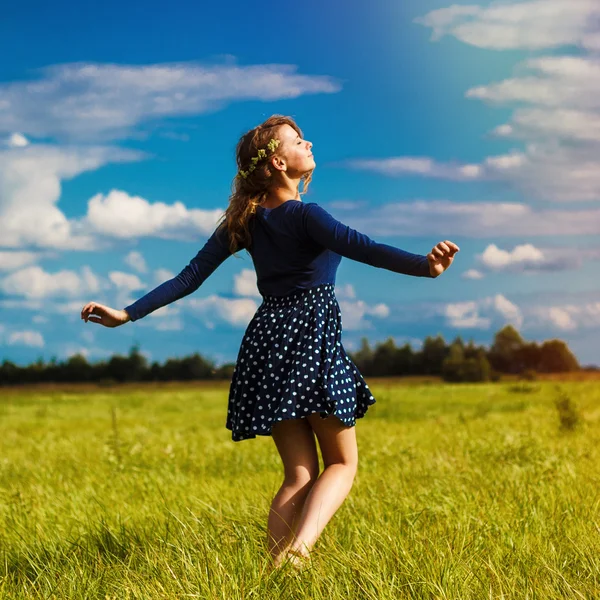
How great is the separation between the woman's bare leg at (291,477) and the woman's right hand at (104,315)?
3.15 ft

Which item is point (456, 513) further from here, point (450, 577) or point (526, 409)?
point (526, 409)

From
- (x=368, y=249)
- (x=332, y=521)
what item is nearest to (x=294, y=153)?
(x=368, y=249)

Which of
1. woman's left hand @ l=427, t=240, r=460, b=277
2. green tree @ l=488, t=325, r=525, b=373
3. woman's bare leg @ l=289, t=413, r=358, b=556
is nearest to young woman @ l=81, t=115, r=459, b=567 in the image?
woman's bare leg @ l=289, t=413, r=358, b=556

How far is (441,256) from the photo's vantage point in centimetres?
330

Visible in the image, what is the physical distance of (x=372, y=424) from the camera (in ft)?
38.9

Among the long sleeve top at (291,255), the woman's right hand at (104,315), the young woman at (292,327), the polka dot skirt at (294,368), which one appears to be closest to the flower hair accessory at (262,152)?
the young woman at (292,327)

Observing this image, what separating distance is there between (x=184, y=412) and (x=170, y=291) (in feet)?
47.1

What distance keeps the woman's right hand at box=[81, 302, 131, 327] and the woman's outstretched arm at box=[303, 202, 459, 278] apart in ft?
3.52

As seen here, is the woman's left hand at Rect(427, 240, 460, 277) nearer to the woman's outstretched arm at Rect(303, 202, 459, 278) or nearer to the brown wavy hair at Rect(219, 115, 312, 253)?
the woman's outstretched arm at Rect(303, 202, 459, 278)

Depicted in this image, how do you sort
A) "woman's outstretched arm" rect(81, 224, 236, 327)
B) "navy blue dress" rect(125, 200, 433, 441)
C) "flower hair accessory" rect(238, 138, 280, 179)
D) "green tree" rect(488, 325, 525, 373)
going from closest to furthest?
"navy blue dress" rect(125, 200, 433, 441) < "flower hair accessory" rect(238, 138, 280, 179) < "woman's outstretched arm" rect(81, 224, 236, 327) < "green tree" rect(488, 325, 525, 373)

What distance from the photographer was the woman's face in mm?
3949

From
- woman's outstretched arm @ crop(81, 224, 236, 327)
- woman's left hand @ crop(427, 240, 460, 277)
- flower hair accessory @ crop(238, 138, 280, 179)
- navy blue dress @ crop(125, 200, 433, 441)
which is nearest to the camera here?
woman's left hand @ crop(427, 240, 460, 277)

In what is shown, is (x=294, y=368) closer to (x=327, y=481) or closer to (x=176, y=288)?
(x=327, y=481)

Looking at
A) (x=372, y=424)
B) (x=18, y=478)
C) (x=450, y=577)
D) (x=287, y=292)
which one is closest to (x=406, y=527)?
(x=450, y=577)
